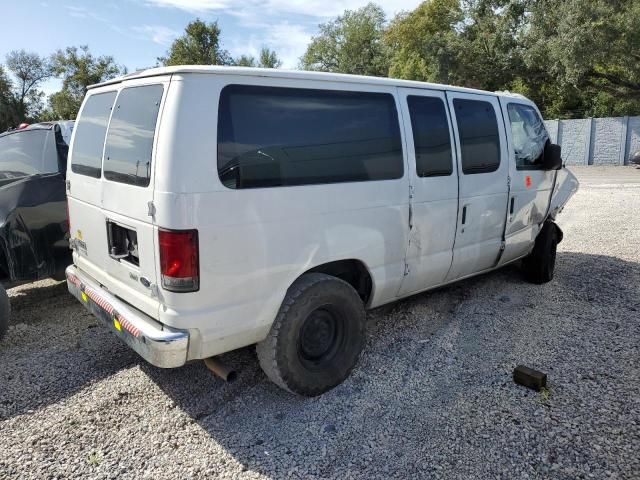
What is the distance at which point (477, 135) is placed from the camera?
4.43 metres

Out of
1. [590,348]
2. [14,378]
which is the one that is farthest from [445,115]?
[14,378]

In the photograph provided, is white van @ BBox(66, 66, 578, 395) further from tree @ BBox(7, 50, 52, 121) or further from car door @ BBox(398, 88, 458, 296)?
tree @ BBox(7, 50, 52, 121)

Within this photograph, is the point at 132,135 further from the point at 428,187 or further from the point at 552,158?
the point at 552,158

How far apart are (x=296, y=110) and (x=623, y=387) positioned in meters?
3.01

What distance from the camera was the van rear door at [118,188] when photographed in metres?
2.86

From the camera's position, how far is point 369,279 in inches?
149

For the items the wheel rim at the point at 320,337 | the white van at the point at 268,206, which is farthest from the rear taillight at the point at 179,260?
the wheel rim at the point at 320,337

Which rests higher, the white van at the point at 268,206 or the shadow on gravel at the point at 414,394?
the white van at the point at 268,206

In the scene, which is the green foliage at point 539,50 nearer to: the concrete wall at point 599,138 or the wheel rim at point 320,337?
the concrete wall at point 599,138

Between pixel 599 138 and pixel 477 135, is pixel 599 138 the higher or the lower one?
the lower one

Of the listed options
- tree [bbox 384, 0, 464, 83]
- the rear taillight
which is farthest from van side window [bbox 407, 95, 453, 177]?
tree [bbox 384, 0, 464, 83]

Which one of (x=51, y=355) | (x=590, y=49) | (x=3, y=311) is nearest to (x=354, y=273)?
(x=51, y=355)

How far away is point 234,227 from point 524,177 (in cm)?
347

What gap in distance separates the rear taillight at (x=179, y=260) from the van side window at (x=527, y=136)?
141 inches
